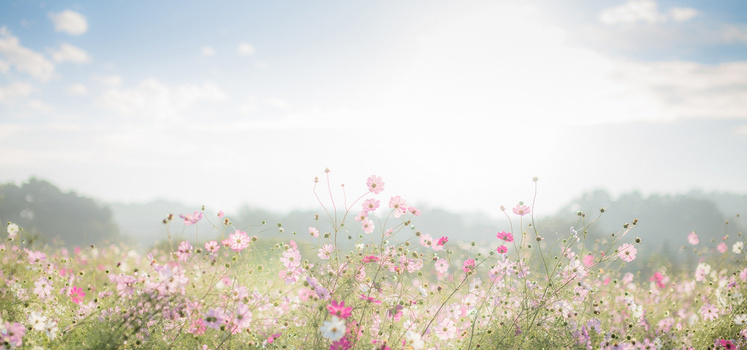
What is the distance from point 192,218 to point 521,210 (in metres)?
2.33

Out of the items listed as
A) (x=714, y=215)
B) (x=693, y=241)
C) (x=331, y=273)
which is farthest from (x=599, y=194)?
(x=331, y=273)

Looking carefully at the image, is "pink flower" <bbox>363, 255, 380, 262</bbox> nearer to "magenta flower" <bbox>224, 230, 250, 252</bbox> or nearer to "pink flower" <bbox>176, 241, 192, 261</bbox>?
"magenta flower" <bbox>224, 230, 250, 252</bbox>

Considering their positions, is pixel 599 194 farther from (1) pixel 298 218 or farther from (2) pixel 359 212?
(2) pixel 359 212

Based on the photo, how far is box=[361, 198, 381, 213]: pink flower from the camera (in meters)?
2.83

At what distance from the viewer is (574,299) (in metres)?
3.02

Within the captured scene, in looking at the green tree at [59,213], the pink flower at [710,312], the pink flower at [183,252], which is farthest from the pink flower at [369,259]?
the green tree at [59,213]

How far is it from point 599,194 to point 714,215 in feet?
26.6

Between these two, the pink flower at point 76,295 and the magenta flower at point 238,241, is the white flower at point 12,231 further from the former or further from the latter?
the magenta flower at point 238,241

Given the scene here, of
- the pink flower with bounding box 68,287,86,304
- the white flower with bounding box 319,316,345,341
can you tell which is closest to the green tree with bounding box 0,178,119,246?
the pink flower with bounding box 68,287,86,304

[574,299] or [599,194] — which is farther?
[599,194]

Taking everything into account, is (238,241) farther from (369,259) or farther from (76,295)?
(76,295)

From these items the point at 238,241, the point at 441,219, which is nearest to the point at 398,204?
the point at 238,241

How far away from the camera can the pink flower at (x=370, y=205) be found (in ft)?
9.27

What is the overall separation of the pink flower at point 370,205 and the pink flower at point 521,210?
1.10 m
